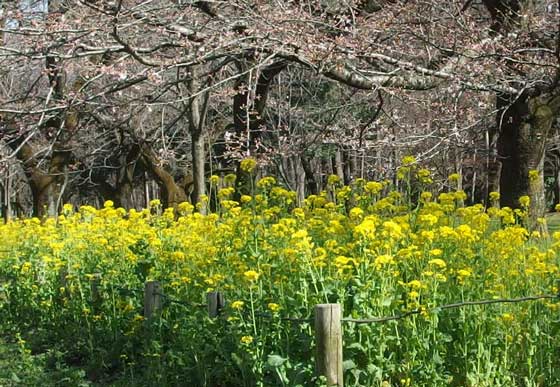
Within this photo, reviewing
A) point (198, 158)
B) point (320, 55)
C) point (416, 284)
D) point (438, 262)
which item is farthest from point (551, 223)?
point (416, 284)

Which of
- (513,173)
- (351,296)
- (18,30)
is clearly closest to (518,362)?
(351,296)

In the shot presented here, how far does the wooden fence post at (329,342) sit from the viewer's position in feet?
13.2

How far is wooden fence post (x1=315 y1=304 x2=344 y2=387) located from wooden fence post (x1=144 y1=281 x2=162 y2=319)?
2165 millimetres

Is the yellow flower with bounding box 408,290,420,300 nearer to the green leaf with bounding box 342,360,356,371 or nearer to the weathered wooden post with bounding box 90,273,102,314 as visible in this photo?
the green leaf with bounding box 342,360,356,371

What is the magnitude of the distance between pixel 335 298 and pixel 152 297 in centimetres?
204

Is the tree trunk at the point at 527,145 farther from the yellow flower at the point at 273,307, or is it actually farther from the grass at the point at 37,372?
the yellow flower at the point at 273,307

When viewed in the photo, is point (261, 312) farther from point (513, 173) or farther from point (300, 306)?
point (513, 173)

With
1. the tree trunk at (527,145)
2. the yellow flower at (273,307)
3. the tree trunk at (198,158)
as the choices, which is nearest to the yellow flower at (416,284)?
the yellow flower at (273,307)

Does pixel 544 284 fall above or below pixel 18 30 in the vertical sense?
below

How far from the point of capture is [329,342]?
4051 mm

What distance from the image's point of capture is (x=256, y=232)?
17.1 feet

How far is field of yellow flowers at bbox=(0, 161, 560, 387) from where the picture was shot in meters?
4.31

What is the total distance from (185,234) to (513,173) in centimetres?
542

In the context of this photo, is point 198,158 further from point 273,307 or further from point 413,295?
point 413,295
